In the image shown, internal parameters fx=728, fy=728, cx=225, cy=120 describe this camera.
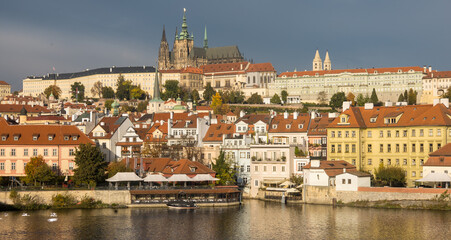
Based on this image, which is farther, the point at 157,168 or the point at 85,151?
the point at 157,168

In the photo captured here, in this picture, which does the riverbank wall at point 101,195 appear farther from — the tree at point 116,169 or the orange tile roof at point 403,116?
the orange tile roof at point 403,116

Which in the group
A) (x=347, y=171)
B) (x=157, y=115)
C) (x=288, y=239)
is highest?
(x=157, y=115)

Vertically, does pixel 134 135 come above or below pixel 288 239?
above

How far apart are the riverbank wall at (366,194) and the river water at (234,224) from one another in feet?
5.68

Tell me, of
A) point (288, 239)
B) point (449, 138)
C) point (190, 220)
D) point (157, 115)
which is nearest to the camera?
point (288, 239)

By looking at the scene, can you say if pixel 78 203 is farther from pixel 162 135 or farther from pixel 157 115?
pixel 157 115

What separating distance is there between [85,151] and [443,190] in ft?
105

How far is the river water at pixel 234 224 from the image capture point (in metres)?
50.2

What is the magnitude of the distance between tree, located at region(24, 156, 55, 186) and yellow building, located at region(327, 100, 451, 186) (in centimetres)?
2760

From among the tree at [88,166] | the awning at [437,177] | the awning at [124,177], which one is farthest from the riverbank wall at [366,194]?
the tree at [88,166]

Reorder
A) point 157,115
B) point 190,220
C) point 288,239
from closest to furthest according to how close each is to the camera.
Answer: point 288,239 < point 190,220 < point 157,115

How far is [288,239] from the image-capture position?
160ft

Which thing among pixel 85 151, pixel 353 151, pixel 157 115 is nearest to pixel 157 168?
pixel 85 151

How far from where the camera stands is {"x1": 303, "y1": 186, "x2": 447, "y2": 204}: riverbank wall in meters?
60.7
